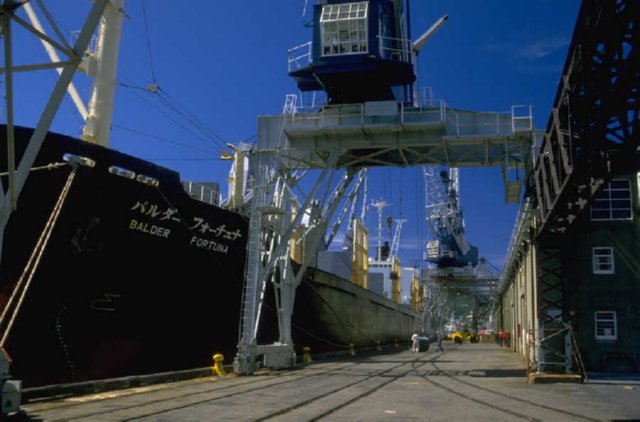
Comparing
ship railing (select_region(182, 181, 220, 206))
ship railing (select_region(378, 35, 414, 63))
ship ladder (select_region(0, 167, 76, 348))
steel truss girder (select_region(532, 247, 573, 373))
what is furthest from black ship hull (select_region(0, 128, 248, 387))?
steel truss girder (select_region(532, 247, 573, 373))

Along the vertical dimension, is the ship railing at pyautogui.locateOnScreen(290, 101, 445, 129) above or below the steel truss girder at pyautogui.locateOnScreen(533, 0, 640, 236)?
above

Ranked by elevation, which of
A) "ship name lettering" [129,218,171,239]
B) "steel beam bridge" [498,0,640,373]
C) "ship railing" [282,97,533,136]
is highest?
"ship railing" [282,97,533,136]

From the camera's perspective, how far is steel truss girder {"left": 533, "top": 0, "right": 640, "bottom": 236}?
959 centimetres

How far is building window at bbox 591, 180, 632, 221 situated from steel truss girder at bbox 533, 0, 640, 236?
830 cm

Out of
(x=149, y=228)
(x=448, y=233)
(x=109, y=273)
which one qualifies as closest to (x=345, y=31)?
(x=149, y=228)

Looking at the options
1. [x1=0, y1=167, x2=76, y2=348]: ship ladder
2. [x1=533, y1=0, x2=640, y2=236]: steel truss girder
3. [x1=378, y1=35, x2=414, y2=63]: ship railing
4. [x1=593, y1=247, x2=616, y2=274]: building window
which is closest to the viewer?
[x1=533, y1=0, x2=640, y2=236]: steel truss girder

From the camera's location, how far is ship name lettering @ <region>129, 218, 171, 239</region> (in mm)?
16344

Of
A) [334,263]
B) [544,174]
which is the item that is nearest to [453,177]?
[334,263]

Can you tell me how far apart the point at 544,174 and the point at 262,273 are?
9731mm

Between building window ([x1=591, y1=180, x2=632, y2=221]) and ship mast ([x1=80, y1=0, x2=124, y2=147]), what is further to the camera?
building window ([x1=591, y1=180, x2=632, y2=221])

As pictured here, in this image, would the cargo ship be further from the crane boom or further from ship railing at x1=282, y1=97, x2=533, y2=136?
the crane boom

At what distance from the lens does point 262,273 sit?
2111 cm

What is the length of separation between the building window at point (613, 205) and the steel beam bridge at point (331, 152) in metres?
4.00

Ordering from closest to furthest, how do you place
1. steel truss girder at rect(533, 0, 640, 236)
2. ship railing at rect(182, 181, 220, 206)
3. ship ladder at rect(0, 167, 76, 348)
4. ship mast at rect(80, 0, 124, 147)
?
steel truss girder at rect(533, 0, 640, 236), ship ladder at rect(0, 167, 76, 348), ship mast at rect(80, 0, 124, 147), ship railing at rect(182, 181, 220, 206)
